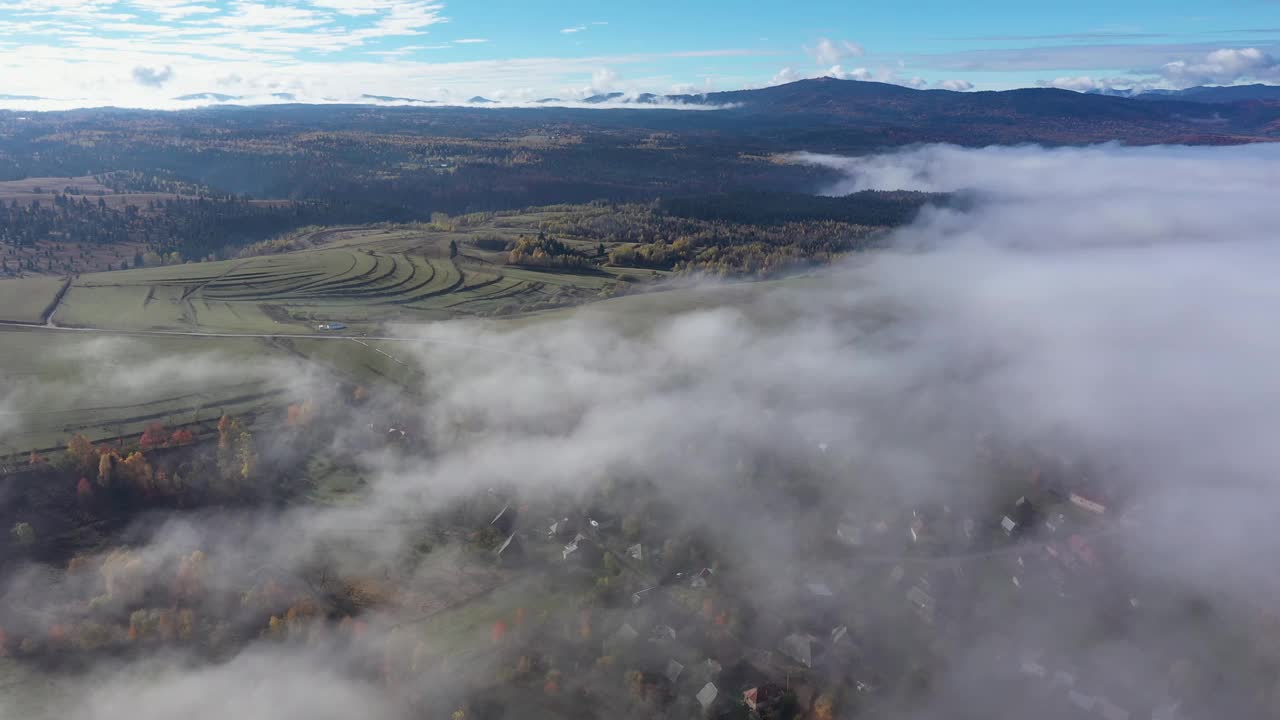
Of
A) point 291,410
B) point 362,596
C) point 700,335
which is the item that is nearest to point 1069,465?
point 700,335

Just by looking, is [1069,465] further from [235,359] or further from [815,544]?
[235,359]

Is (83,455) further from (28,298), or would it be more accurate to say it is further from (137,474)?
(28,298)

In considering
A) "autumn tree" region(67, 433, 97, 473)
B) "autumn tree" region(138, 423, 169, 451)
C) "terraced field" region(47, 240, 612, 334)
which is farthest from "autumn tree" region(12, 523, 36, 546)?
"terraced field" region(47, 240, 612, 334)

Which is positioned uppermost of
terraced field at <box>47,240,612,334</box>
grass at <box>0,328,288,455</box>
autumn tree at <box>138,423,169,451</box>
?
terraced field at <box>47,240,612,334</box>

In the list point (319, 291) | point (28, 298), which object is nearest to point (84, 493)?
point (319, 291)

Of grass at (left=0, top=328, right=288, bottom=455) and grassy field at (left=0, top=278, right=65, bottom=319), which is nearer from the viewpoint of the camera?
grass at (left=0, top=328, right=288, bottom=455)

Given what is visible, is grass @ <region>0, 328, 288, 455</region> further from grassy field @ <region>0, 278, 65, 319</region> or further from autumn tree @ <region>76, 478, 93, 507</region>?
autumn tree @ <region>76, 478, 93, 507</region>
